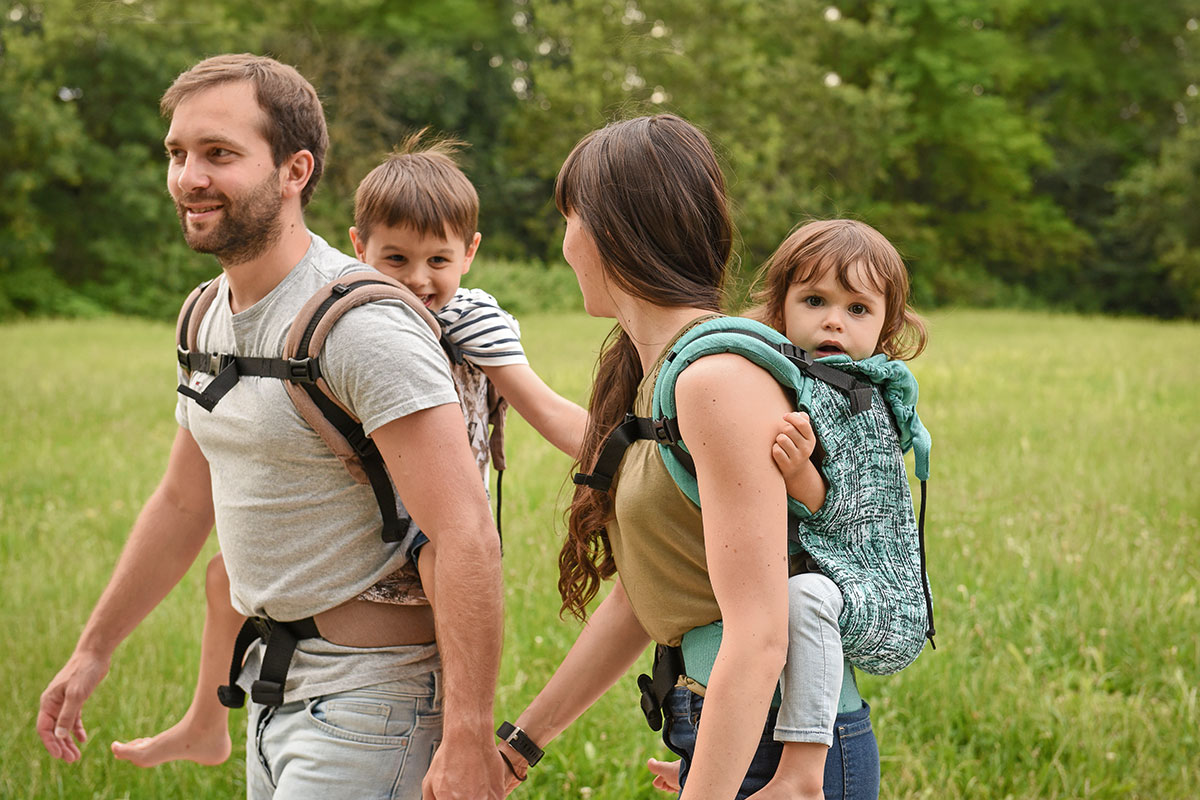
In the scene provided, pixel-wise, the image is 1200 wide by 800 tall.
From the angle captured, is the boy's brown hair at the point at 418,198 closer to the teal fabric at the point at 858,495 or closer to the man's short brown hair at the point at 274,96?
the man's short brown hair at the point at 274,96

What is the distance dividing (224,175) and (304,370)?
1.59ft

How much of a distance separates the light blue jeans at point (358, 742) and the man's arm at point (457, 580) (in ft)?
0.64

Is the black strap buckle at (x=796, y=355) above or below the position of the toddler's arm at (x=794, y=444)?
above

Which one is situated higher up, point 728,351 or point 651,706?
point 728,351

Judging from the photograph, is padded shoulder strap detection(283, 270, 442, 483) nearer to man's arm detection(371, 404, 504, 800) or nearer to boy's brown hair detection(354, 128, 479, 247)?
man's arm detection(371, 404, 504, 800)

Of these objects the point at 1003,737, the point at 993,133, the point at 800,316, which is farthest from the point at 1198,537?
the point at 993,133

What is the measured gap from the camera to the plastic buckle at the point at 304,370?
2238mm

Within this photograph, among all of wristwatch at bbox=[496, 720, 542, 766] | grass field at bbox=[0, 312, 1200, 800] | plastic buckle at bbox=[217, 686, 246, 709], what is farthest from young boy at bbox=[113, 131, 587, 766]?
grass field at bbox=[0, 312, 1200, 800]

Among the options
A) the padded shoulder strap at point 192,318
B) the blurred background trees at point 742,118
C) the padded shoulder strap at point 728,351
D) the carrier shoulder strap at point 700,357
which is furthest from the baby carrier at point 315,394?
the blurred background trees at point 742,118

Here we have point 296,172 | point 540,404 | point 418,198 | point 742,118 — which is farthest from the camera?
point 742,118

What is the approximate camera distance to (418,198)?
296 centimetres

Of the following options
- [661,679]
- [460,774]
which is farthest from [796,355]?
[460,774]

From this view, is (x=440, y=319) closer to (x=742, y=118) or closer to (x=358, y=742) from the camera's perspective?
(x=358, y=742)

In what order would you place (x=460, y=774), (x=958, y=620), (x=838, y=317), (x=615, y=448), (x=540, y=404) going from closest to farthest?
1. (x=615, y=448)
2. (x=460, y=774)
3. (x=838, y=317)
4. (x=540, y=404)
5. (x=958, y=620)
